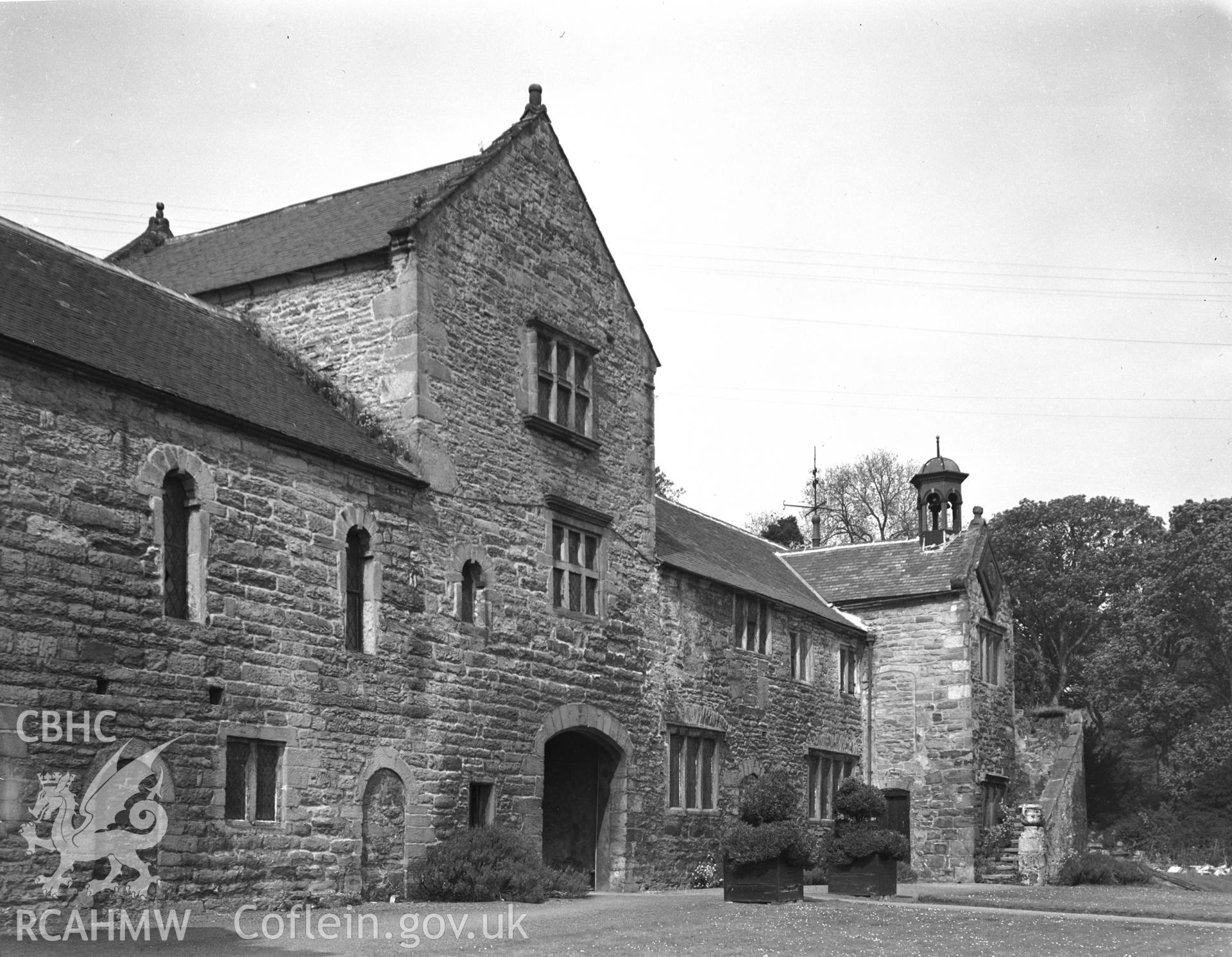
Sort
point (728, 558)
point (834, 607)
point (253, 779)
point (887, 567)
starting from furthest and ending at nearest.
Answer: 1. point (887, 567)
2. point (834, 607)
3. point (728, 558)
4. point (253, 779)

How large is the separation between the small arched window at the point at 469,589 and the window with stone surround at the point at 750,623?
8852mm

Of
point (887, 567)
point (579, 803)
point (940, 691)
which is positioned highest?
point (887, 567)

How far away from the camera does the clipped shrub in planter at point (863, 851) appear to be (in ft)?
80.4

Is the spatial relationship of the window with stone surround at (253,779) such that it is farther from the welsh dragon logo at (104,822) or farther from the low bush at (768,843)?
the low bush at (768,843)

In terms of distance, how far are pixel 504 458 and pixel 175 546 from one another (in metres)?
7.19

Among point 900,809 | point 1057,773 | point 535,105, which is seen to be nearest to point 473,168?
point 535,105

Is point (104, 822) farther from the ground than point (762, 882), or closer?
farther from the ground

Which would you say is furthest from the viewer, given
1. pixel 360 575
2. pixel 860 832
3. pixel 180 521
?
pixel 860 832

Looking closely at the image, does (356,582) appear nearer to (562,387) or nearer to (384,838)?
(384,838)

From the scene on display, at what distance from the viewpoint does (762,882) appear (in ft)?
70.0

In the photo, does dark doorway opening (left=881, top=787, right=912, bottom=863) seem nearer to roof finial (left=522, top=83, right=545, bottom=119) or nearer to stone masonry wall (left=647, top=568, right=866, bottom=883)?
stone masonry wall (left=647, top=568, right=866, bottom=883)

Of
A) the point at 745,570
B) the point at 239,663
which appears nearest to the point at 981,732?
the point at 745,570

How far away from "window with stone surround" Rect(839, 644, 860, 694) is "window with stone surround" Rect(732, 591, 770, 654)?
14.2 ft

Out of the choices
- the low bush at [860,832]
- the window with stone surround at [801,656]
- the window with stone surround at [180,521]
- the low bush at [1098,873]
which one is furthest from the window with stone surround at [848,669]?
the window with stone surround at [180,521]
